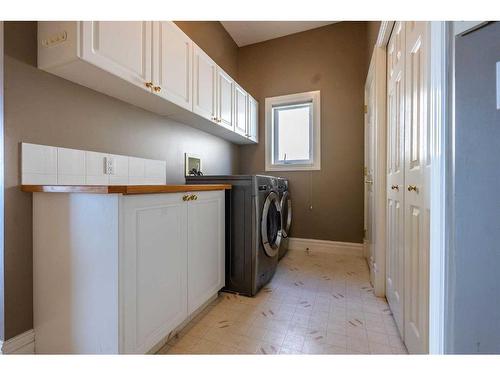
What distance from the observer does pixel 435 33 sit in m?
0.59

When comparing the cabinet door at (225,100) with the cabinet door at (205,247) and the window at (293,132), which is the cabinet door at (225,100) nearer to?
the window at (293,132)

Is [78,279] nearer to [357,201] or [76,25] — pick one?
[76,25]

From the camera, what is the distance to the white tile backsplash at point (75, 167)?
1062mm

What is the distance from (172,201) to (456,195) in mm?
1095

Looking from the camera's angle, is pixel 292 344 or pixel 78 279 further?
pixel 292 344

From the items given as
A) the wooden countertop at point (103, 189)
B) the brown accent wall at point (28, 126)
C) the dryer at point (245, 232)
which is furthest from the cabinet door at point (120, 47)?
the dryer at point (245, 232)

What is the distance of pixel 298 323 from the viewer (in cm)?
135


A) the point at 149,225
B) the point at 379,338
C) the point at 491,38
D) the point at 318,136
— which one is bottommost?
the point at 379,338

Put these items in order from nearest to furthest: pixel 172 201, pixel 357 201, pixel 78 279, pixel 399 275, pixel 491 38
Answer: pixel 491 38
pixel 78 279
pixel 172 201
pixel 399 275
pixel 357 201

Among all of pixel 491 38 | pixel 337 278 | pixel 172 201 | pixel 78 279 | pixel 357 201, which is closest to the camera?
pixel 491 38

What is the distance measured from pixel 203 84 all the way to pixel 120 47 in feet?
2.60

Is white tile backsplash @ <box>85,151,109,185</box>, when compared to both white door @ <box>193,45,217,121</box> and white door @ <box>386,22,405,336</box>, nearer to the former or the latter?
white door @ <box>193,45,217,121</box>

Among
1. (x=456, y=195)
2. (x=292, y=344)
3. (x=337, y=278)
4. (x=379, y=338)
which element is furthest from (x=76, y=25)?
(x=337, y=278)

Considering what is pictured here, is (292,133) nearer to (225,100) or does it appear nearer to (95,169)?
(225,100)
